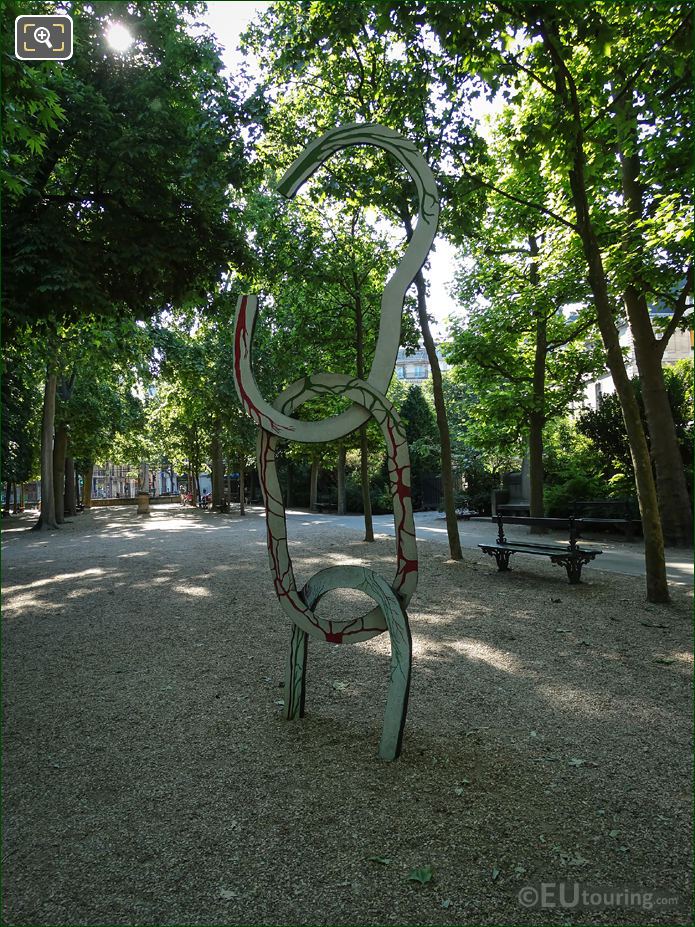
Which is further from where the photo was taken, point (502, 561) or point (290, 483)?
point (290, 483)

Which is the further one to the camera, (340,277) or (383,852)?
(340,277)

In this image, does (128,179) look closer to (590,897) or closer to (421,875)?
(421,875)

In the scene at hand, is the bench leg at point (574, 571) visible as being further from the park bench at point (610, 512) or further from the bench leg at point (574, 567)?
the park bench at point (610, 512)

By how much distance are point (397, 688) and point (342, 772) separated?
59 cm

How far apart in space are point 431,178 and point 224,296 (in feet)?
23.8

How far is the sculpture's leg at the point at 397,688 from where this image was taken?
3.60 m

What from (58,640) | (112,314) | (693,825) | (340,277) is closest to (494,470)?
(340,277)

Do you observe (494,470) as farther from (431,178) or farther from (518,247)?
(431,178)

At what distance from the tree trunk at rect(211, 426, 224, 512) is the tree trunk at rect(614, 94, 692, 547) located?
1965 cm

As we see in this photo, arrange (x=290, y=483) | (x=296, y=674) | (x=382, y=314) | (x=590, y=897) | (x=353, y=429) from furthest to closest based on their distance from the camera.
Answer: (x=290, y=483)
(x=296, y=674)
(x=382, y=314)
(x=353, y=429)
(x=590, y=897)

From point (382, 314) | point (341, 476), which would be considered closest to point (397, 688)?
point (382, 314)

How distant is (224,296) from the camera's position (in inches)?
418

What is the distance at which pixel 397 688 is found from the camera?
12.1ft

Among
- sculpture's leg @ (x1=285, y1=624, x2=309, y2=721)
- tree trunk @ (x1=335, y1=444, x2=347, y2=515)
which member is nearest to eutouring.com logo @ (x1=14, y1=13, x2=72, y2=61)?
sculpture's leg @ (x1=285, y1=624, x2=309, y2=721)
